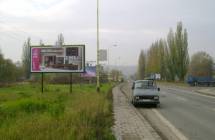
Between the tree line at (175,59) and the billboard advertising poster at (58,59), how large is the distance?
6377 centimetres

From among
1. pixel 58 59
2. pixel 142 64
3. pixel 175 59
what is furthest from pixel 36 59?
pixel 142 64

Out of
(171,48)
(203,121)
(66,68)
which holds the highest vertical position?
(171,48)

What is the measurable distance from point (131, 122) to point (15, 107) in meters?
5.47

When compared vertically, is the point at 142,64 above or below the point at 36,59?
above

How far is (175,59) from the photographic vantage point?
97.8 meters

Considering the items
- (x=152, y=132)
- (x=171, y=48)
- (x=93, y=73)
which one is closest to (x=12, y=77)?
(x=93, y=73)

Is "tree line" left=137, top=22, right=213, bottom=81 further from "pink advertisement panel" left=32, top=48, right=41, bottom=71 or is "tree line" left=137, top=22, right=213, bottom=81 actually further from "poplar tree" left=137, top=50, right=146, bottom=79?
"pink advertisement panel" left=32, top=48, right=41, bottom=71

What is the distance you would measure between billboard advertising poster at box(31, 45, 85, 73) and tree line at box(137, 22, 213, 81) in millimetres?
63770

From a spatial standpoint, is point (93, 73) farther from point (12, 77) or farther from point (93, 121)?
point (93, 121)

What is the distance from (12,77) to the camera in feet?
250

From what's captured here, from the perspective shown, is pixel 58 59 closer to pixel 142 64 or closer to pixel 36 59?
pixel 36 59

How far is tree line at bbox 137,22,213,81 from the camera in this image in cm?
9656

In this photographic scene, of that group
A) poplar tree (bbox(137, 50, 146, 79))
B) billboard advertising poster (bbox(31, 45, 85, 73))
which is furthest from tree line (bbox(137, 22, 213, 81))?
billboard advertising poster (bbox(31, 45, 85, 73))

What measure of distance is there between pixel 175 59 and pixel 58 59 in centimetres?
6561
